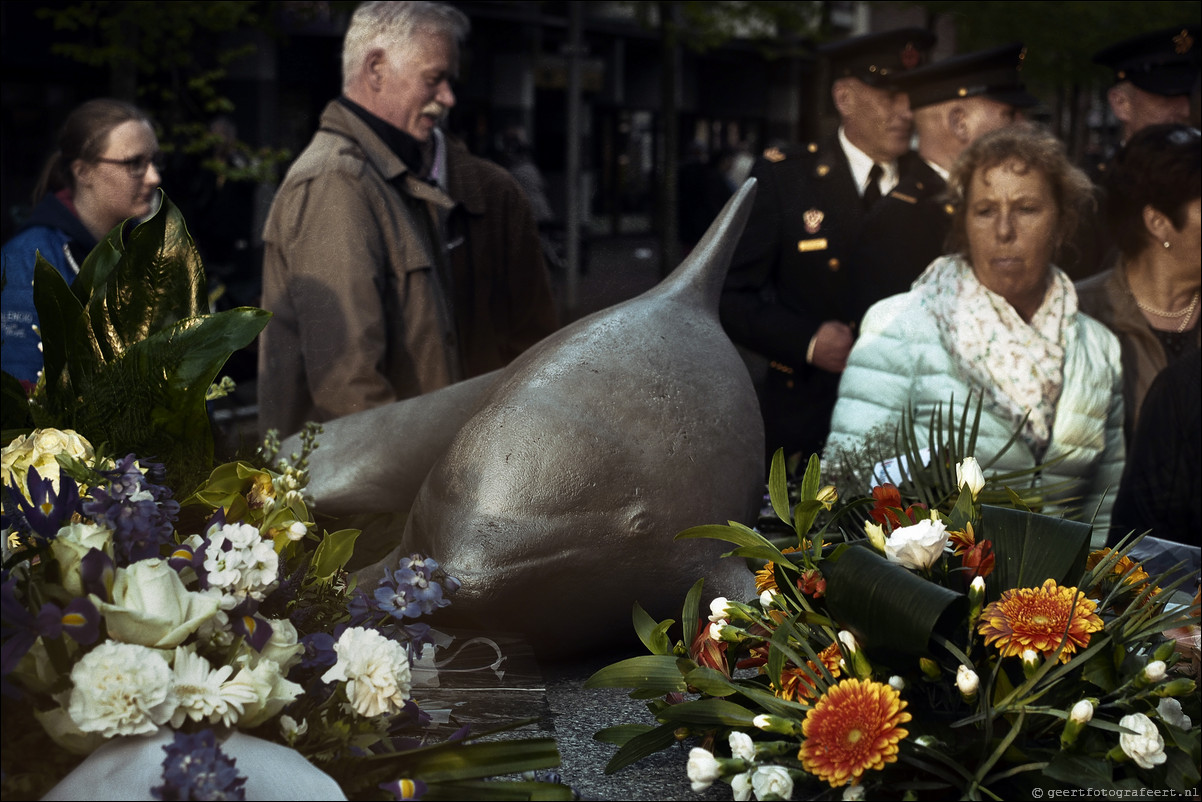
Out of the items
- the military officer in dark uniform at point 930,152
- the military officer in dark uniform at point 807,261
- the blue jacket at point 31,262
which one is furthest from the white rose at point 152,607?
the military officer in dark uniform at point 930,152

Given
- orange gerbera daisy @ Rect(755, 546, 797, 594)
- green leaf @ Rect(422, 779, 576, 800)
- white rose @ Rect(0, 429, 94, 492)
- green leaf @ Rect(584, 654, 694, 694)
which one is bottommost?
green leaf @ Rect(422, 779, 576, 800)

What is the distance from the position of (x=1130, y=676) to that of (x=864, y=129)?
9.75 ft

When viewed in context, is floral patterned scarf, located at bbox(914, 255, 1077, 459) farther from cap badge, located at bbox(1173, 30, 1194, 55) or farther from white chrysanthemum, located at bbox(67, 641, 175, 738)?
cap badge, located at bbox(1173, 30, 1194, 55)

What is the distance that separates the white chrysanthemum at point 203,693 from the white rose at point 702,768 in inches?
19.7

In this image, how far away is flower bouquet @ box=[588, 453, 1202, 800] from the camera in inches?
57.4

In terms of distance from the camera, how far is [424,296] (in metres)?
3.59

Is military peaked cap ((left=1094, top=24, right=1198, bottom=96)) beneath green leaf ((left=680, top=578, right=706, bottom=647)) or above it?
above

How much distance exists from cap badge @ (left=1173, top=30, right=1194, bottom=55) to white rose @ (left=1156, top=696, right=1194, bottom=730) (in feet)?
12.9

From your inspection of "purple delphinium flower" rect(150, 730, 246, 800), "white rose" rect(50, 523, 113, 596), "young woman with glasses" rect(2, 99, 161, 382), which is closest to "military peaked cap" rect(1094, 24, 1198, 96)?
"young woman with glasses" rect(2, 99, 161, 382)

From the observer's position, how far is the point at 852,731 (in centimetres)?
143

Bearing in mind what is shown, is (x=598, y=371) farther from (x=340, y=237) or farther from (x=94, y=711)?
(x=340, y=237)

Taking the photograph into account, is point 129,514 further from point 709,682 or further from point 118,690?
point 709,682

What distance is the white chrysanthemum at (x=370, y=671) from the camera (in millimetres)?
1480

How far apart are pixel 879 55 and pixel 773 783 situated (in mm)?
3579
